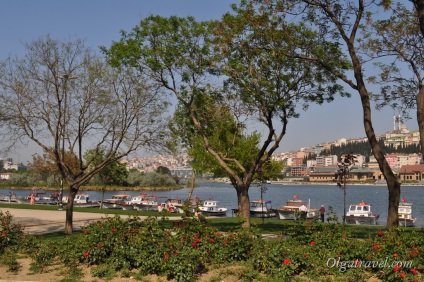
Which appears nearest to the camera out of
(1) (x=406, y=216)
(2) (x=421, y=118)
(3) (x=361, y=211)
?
(2) (x=421, y=118)

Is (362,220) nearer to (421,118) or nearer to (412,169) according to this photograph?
(421,118)

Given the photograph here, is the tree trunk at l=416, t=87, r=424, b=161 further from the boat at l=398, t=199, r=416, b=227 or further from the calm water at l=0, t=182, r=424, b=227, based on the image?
the boat at l=398, t=199, r=416, b=227

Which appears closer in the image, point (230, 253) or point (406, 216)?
point (230, 253)

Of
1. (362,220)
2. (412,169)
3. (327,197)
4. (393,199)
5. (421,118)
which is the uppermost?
(412,169)

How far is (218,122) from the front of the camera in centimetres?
1997

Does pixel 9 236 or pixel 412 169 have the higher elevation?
pixel 412 169

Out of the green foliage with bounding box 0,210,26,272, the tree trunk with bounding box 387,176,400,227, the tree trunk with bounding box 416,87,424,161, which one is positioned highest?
the tree trunk with bounding box 416,87,424,161

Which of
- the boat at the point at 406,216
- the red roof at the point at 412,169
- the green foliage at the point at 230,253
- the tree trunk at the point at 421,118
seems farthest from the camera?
the red roof at the point at 412,169

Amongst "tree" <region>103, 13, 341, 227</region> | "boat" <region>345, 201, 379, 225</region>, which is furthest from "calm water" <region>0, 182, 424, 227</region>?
"tree" <region>103, 13, 341, 227</region>

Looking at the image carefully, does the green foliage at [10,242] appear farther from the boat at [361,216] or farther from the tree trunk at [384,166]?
the boat at [361,216]

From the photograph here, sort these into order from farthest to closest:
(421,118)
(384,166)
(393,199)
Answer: (384,166)
(393,199)
(421,118)

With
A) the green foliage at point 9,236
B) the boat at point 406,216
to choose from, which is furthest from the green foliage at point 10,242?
the boat at point 406,216

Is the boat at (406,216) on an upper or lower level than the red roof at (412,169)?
lower

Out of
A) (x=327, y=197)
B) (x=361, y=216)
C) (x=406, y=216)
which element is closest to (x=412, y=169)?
(x=327, y=197)
